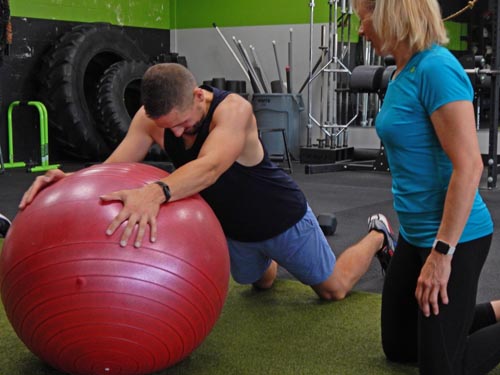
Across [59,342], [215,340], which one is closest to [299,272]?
[215,340]

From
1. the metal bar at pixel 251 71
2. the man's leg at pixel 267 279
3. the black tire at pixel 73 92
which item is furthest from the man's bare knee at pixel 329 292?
the metal bar at pixel 251 71

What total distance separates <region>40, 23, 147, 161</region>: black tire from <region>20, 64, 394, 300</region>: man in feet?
15.3

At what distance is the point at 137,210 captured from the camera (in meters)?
1.74

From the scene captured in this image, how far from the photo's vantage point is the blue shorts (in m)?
2.46

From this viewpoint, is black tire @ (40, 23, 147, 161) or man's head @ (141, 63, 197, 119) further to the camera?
black tire @ (40, 23, 147, 161)

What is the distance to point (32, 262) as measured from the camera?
67.3 inches

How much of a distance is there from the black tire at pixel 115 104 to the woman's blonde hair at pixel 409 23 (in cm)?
545

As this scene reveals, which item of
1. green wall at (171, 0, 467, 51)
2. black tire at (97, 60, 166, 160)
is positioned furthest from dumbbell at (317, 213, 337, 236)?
green wall at (171, 0, 467, 51)

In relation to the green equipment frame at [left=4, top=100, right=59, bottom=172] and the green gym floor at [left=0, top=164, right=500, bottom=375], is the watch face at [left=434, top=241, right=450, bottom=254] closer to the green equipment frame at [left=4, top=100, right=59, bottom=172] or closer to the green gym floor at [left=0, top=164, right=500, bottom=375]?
the green gym floor at [left=0, top=164, right=500, bottom=375]

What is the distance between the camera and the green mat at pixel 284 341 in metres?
2.09

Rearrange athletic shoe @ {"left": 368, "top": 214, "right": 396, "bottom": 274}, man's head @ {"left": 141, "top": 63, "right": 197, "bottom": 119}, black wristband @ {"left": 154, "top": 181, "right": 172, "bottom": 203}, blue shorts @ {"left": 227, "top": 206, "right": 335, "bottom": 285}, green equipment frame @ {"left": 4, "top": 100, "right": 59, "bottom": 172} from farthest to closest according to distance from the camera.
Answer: green equipment frame @ {"left": 4, "top": 100, "right": 59, "bottom": 172} < athletic shoe @ {"left": 368, "top": 214, "right": 396, "bottom": 274} < blue shorts @ {"left": 227, "top": 206, "right": 335, "bottom": 285} < man's head @ {"left": 141, "top": 63, "right": 197, "bottom": 119} < black wristband @ {"left": 154, "top": 181, "right": 172, "bottom": 203}

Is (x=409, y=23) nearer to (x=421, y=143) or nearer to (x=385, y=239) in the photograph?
(x=421, y=143)

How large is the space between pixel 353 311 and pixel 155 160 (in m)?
4.87

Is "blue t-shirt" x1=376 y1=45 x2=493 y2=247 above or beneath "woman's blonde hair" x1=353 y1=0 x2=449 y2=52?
beneath
